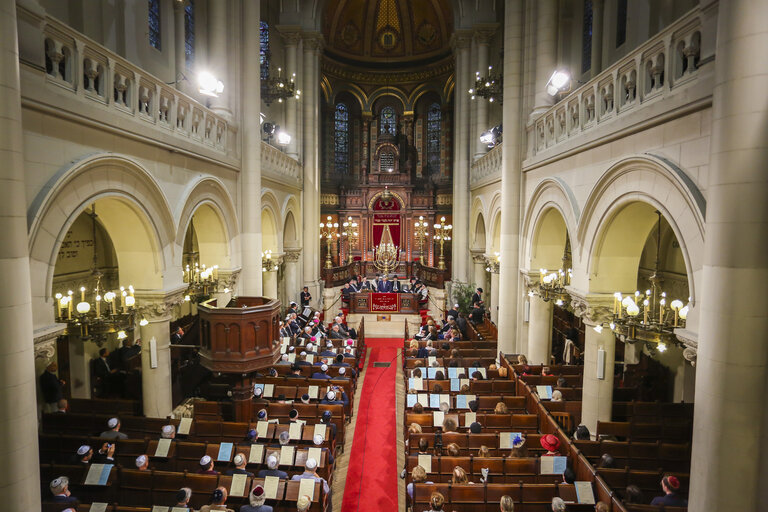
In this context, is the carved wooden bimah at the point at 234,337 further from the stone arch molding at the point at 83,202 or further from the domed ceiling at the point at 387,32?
the domed ceiling at the point at 387,32

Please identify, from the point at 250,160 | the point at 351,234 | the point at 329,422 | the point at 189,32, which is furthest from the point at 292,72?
the point at 329,422

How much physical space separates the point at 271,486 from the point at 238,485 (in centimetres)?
55

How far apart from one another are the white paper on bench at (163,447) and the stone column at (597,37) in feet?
45.3

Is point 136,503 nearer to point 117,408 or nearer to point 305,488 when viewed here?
point 305,488

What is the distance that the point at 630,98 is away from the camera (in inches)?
305

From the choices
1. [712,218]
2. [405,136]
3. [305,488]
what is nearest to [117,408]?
[305,488]

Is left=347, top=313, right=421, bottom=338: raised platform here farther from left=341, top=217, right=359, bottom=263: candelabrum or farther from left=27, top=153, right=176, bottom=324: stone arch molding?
left=27, top=153, right=176, bottom=324: stone arch molding

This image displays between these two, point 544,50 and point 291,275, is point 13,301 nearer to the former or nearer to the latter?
point 544,50

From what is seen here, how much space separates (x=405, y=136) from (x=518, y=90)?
64.6ft

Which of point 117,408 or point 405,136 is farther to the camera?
point 405,136

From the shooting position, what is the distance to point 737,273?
4887mm

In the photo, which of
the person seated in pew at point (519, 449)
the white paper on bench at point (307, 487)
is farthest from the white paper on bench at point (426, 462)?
the white paper on bench at point (307, 487)

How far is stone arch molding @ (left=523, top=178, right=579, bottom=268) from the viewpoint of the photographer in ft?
32.7

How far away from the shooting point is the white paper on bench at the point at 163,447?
8.27 m
